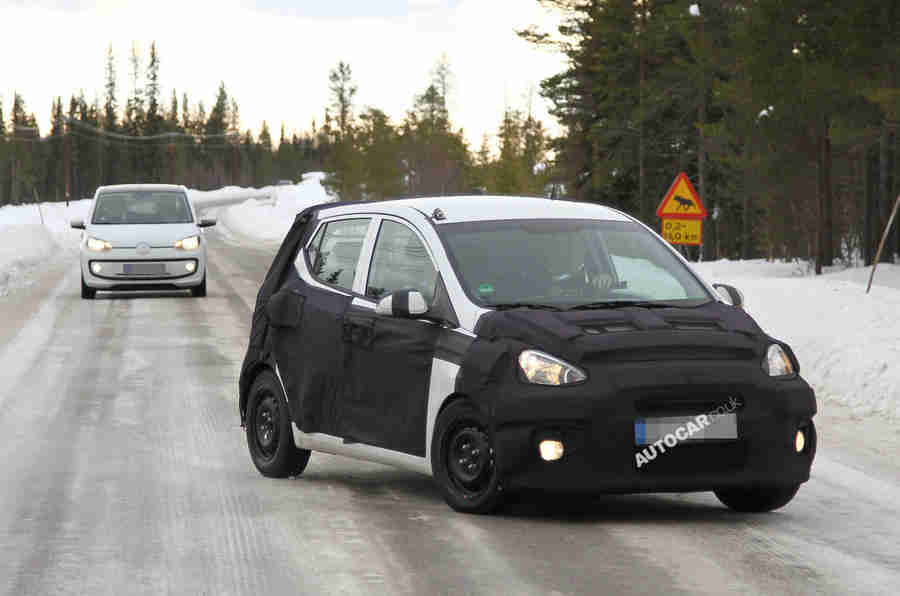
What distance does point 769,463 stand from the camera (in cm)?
768

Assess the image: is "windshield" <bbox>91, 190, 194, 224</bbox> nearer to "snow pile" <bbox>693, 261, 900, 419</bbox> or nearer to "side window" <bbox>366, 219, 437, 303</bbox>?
"snow pile" <bbox>693, 261, 900, 419</bbox>

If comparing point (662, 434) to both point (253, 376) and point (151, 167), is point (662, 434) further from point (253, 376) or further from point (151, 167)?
point (151, 167)

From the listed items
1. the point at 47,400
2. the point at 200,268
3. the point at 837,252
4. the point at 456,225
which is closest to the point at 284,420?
the point at 456,225

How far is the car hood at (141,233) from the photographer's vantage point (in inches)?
1011

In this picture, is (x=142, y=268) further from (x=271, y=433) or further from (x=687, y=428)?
(x=687, y=428)

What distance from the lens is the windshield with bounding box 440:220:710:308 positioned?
27.1 ft

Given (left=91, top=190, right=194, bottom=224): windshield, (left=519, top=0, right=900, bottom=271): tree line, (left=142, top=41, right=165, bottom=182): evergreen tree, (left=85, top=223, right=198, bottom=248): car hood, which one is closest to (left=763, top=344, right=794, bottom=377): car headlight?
(left=85, top=223, right=198, bottom=248): car hood

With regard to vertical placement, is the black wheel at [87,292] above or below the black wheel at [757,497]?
below

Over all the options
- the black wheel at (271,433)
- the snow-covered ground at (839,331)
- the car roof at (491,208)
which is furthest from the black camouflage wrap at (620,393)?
the snow-covered ground at (839,331)

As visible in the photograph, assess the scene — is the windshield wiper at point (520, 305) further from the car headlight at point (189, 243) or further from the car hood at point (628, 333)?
the car headlight at point (189, 243)

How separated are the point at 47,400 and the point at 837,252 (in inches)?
1462

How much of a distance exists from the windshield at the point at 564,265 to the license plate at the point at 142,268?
17.7 metres

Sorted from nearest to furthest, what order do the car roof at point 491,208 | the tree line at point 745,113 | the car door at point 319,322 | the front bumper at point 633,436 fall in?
1. the front bumper at point 633,436
2. the car roof at point 491,208
3. the car door at point 319,322
4. the tree line at point 745,113

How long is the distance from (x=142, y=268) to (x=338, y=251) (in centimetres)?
1693
